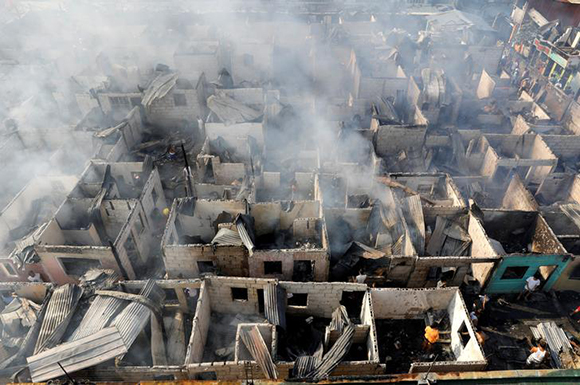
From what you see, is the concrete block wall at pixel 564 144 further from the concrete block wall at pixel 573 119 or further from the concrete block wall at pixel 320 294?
the concrete block wall at pixel 320 294

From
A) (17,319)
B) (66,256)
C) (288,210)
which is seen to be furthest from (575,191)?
(17,319)

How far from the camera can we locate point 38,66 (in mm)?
34688

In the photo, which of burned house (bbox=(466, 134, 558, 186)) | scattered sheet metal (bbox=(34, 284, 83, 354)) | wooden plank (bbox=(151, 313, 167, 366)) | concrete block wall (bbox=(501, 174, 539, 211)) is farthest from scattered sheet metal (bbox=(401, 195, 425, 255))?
scattered sheet metal (bbox=(34, 284, 83, 354))

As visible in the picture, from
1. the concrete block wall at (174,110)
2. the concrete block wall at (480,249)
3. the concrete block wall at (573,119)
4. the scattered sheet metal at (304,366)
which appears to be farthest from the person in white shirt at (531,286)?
the concrete block wall at (174,110)

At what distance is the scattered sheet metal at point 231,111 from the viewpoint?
2561 cm

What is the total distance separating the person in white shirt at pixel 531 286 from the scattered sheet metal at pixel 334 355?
32.9 ft

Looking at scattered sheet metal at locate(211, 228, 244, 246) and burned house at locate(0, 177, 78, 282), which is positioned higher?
scattered sheet metal at locate(211, 228, 244, 246)

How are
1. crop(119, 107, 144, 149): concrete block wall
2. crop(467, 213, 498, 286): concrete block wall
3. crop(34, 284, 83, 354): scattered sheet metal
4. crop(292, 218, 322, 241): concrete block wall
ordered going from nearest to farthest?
1. crop(34, 284, 83, 354): scattered sheet metal
2. crop(467, 213, 498, 286): concrete block wall
3. crop(292, 218, 322, 241): concrete block wall
4. crop(119, 107, 144, 149): concrete block wall

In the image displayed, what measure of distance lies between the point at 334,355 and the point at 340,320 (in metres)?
1.63

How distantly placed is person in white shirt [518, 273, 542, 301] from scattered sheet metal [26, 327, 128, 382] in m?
18.5

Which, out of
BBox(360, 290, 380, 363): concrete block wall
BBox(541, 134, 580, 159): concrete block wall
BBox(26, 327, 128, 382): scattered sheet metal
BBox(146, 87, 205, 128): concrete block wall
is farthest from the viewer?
BBox(146, 87, 205, 128): concrete block wall

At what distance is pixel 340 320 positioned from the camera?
1567 centimetres

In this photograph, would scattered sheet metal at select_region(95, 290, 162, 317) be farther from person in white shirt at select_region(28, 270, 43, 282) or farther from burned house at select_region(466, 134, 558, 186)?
burned house at select_region(466, 134, 558, 186)

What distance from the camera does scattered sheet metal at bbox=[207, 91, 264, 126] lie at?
1008 inches
